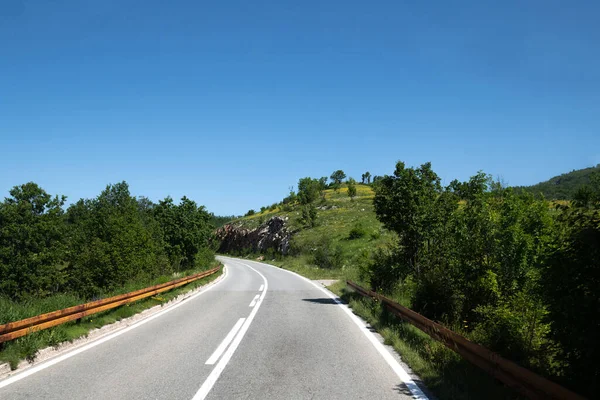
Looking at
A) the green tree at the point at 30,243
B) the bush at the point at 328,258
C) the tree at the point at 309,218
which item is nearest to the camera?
the bush at the point at 328,258

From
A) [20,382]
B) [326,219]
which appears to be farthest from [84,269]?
[326,219]

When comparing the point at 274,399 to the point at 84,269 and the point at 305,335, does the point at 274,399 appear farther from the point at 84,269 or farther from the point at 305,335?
the point at 84,269

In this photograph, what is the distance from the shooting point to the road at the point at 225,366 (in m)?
5.34

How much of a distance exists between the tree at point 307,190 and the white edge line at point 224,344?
7329cm

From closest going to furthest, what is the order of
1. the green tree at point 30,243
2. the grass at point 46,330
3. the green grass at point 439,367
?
the green grass at point 439,367 < the grass at point 46,330 < the green tree at point 30,243

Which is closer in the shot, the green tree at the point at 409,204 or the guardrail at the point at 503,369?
the guardrail at the point at 503,369

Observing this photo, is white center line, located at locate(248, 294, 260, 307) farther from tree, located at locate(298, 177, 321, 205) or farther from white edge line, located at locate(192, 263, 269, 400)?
tree, located at locate(298, 177, 321, 205)

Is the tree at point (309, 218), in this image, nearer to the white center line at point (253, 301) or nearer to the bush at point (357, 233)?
the bush at point (357, 233)

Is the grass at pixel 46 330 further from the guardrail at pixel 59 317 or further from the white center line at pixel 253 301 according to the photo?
the white center line at pixel 253 301

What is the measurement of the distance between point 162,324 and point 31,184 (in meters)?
49.5

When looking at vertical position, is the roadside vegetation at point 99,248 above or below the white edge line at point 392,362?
above

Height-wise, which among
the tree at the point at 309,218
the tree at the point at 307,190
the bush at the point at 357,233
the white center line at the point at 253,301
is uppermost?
the tree at the point at 307,190

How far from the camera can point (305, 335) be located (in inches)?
377

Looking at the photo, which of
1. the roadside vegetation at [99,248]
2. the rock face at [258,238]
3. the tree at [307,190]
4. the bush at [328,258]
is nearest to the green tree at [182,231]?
the roadside vegetation at [99,248]
